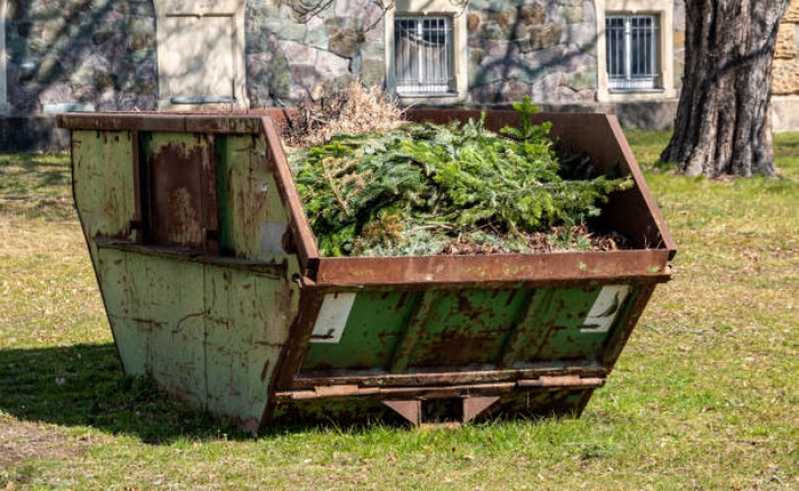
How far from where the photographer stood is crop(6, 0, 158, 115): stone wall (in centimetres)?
2083

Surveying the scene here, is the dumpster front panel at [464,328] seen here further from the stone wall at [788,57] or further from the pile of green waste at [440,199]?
the stone wall at [788,57]

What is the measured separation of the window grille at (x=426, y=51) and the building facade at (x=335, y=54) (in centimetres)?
1

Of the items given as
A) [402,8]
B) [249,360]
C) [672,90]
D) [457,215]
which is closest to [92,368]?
[249,360]

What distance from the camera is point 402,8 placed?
2258 centimetres

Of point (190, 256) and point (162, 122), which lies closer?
point (190, 256)

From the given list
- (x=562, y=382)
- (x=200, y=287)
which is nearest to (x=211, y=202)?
(x=200, y=287)

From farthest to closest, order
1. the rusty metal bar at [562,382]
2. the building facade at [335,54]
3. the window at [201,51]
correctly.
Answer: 1. the window at [201,51]
2. the building facade at [335,54]
3. the rusty metal bar at [562,382]

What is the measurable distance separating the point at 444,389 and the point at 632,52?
16838 millimetres

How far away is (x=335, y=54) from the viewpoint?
875 inches

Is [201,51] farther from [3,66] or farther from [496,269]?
[496,269]

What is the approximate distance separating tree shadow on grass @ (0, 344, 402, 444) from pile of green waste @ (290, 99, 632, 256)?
3.00 ft

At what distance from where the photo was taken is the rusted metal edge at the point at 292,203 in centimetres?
700

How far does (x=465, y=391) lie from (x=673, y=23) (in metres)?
16.8

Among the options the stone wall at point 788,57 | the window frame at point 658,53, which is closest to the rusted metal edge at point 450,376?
the window frame at point 658,53
